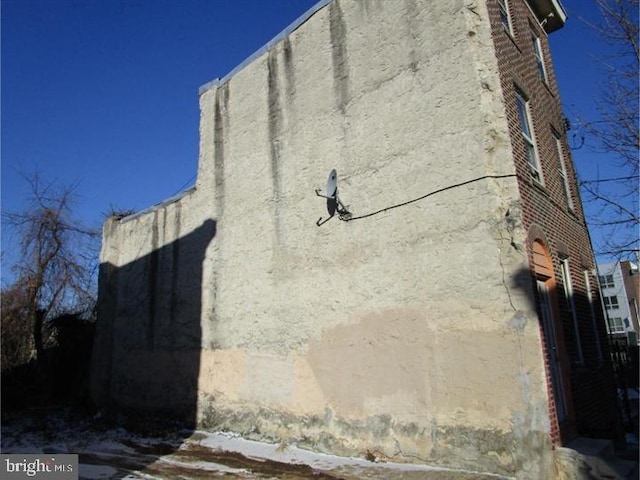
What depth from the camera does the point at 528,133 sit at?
8492 millimetres

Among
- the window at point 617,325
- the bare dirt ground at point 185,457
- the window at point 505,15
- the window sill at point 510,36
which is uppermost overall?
the window at point 505,15

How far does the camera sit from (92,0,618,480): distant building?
6.50 metres

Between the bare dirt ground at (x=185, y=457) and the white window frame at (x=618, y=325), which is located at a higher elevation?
the white window frame at (x=618, y=325)

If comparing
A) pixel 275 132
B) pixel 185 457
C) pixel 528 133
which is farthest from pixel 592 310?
pixel 185 457

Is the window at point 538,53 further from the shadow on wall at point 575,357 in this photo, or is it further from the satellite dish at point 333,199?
the satellite dish at point 333,199

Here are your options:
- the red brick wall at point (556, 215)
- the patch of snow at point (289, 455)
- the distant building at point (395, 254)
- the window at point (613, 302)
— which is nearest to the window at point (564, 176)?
the distant building at point (395, 254)

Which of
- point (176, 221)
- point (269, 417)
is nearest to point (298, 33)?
point (176, 221)

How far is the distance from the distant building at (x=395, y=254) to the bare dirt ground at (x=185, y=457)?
354 millimetres

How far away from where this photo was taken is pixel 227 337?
10547 mm

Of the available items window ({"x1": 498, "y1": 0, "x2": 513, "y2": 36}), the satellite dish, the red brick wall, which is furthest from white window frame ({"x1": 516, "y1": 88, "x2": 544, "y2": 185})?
the satellite dish

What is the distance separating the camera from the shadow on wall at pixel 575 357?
6.46 meters

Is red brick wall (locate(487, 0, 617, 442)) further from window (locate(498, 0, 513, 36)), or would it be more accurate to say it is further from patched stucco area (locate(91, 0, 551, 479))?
patched stucco area (locate(91, 0, 551, 479))

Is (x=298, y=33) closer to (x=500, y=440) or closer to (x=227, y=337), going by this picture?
(x=227, y=337)

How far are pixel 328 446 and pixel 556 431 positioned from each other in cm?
372
